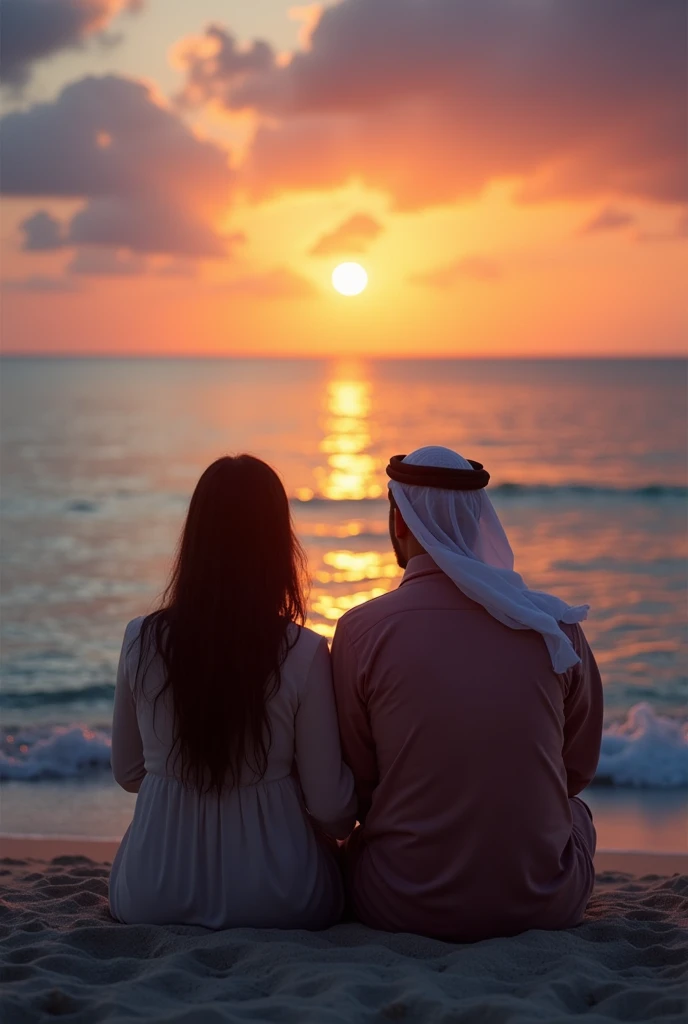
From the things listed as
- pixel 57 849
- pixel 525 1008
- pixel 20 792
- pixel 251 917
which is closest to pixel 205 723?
pixel 251 917

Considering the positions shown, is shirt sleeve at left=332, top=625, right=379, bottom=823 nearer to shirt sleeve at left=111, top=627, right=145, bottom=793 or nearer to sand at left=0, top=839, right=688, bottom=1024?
sand at left=0, top=839, right=688, bottom=1024

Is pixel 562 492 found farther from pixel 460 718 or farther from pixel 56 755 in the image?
pixel 460 718

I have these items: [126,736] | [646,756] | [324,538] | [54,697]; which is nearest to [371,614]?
[126,736]

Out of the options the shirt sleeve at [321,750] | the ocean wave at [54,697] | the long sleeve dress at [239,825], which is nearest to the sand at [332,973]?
the long sleeve dress at [239,825]

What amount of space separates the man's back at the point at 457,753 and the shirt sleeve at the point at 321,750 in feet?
0.22

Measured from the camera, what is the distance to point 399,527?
3471mm

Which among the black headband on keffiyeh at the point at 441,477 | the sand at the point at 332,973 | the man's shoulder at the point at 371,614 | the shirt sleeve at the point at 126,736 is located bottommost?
the sand at the point at 332,973

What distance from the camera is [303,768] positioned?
3400 millimetres

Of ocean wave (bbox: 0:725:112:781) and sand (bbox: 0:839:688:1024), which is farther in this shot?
ocean wave (bbox: 0:725:112:781)

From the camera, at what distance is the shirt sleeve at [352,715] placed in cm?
335

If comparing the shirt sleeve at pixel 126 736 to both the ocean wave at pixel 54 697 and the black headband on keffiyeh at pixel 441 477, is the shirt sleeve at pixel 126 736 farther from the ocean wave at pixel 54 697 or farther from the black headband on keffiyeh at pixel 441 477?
the ocean wave at pixel 54 697

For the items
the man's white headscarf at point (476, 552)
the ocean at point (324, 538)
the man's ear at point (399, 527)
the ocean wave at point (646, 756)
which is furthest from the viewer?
the ocean at point (324, 538)

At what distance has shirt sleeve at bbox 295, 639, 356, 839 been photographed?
3.32 meters

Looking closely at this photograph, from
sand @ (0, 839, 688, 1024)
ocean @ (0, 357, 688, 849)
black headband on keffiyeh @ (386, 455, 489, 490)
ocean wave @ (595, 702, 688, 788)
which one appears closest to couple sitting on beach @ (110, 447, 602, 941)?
black headband on keffiyeh @ (386, 455, 489, 490)
